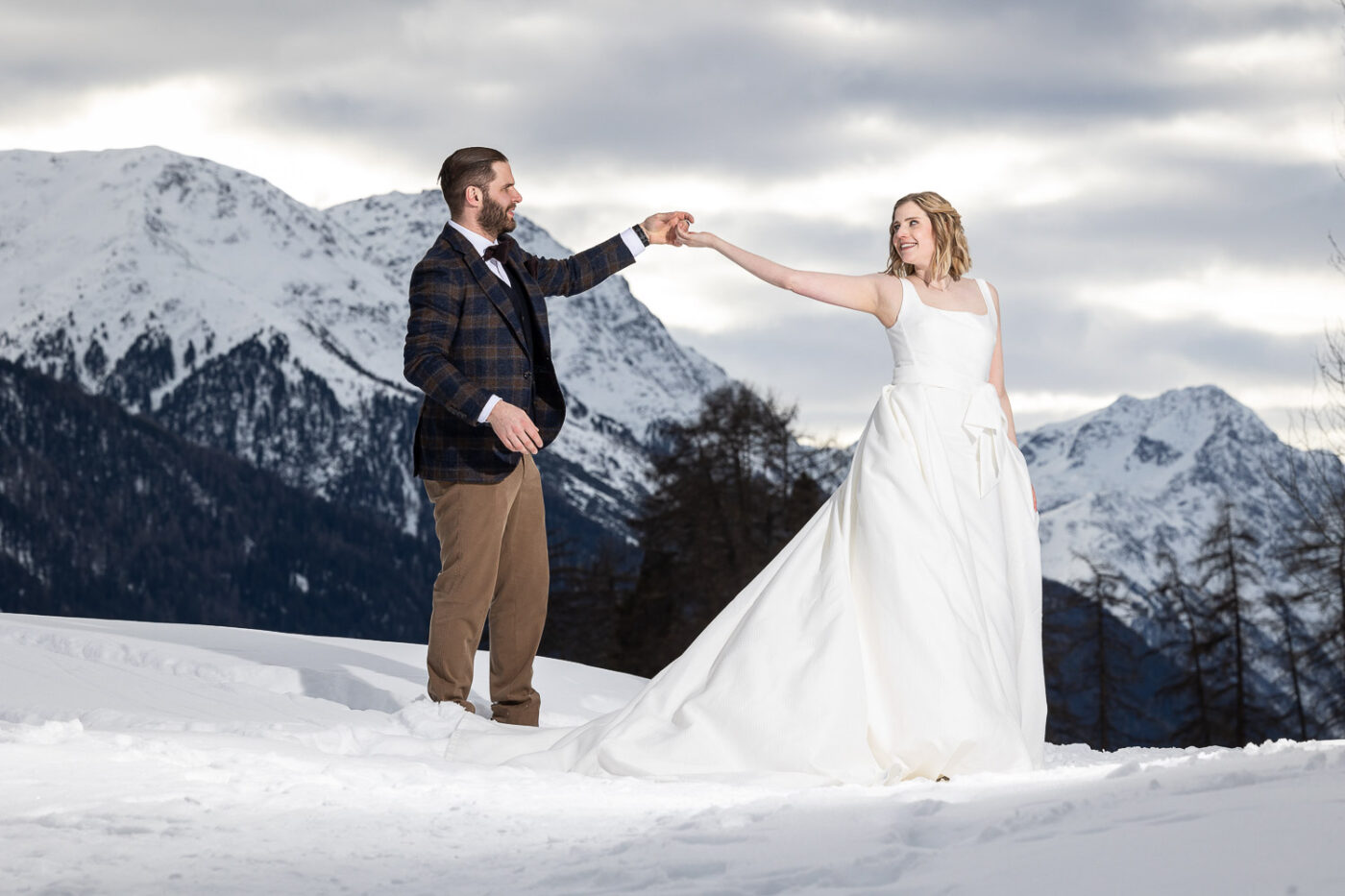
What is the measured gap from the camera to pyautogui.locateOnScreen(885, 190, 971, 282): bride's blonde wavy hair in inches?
235

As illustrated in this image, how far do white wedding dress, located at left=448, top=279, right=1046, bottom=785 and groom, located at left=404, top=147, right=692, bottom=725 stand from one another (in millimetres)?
655

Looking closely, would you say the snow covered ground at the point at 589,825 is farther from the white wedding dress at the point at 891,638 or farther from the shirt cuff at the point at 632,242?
the shirt cuff at the point at 632,242

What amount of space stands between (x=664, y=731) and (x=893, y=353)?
1.88 metres

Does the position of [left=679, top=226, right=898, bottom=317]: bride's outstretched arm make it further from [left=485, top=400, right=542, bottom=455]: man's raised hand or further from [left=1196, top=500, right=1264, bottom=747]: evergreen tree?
[left=1196, top=500, right=1264, bottom=747]: evergreen tree

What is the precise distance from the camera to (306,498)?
151 metres

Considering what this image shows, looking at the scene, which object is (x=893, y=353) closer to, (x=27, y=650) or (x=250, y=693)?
(x=250, y=693)

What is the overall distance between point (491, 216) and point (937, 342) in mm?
2099

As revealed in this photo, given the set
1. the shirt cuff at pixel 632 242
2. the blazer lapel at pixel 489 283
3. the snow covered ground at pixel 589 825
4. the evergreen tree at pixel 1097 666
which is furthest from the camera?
the evergreen tree at pixel 1097 666

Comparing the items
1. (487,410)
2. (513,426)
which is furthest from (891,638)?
(487,410)

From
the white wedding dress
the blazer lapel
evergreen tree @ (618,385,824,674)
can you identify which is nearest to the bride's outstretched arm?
the white wedding dress

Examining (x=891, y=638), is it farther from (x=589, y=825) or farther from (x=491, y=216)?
(x=491, y=216)

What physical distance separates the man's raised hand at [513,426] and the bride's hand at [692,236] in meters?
1.35

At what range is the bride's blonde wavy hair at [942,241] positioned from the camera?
5.97m

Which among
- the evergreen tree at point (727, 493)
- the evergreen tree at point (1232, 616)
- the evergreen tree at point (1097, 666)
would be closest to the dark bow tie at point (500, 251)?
the evergreen tree at point (727, 493)
